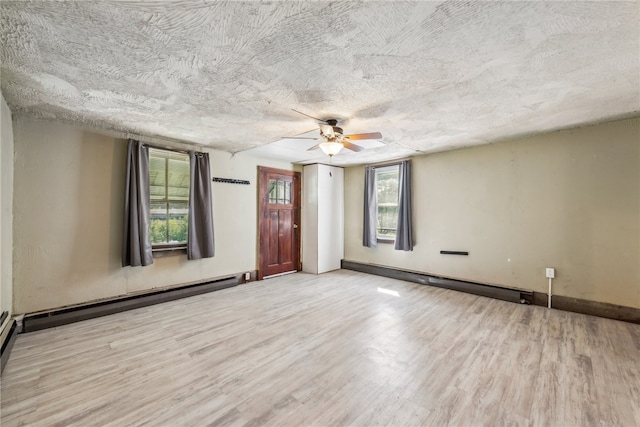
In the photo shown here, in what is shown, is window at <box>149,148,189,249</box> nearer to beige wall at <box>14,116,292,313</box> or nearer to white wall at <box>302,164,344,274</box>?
beige wall at <box>14,116,292,313</box>

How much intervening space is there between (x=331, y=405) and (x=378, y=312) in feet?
6.08

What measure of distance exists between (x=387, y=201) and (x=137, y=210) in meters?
4.48

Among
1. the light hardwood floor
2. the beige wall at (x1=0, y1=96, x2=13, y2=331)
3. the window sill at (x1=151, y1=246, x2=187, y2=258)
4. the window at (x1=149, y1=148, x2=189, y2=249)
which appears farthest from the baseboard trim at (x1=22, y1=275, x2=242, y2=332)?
the window at (x1=149, y1=148, x2=189, y2=249)

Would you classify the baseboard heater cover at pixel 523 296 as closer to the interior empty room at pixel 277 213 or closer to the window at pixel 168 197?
the interior empty room at pixel 277 213

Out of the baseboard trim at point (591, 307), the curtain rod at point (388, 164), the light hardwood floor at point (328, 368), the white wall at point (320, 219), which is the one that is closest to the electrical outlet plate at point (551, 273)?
the baseboard trim at point (591, 307)

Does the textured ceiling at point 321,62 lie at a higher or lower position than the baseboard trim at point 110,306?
higher

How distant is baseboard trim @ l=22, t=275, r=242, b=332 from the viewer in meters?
3.02

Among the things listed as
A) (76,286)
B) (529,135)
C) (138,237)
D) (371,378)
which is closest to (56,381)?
(76,286)

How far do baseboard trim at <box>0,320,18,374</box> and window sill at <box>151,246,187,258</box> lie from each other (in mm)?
1476

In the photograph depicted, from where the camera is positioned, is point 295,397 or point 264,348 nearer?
point 295,397

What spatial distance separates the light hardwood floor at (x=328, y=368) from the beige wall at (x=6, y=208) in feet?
1.79

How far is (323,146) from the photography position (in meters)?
3.12

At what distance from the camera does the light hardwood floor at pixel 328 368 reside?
175 centimetres

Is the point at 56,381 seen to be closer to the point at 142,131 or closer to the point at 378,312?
the point at 142,131
